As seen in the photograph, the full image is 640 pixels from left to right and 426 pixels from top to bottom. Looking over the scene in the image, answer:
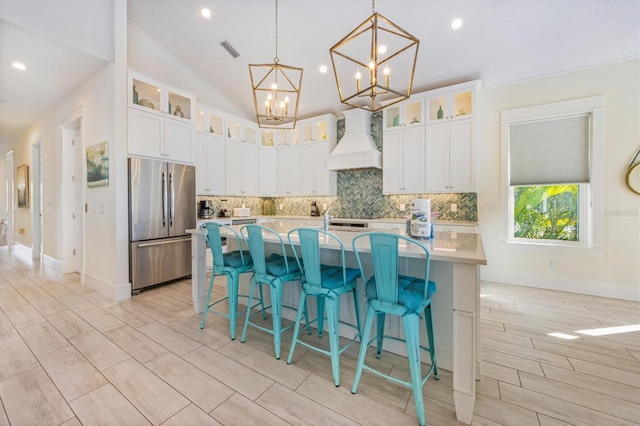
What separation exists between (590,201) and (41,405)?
5.90 m

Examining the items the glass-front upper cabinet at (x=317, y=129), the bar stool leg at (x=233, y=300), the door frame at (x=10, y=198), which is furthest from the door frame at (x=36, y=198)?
the bar stool leg at (x=233, y=300)

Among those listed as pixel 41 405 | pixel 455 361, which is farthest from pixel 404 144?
pixel 41 405

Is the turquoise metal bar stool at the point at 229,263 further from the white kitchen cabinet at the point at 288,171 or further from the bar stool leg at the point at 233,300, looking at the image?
the white kitchen cabinet at the point at 288,171

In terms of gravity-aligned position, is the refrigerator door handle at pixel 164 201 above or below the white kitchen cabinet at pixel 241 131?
below

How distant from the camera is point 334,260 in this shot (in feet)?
8.20

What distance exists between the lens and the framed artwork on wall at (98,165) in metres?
3.53

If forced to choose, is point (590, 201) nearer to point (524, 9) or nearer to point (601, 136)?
point (601, 136)

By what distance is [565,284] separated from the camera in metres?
3.71

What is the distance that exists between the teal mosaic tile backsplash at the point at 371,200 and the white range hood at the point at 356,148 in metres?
0.29

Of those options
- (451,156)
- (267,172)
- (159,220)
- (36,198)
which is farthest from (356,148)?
(36,198)

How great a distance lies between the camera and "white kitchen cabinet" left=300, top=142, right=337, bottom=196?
546cm

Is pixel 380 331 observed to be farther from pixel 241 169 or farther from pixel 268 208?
pixel 268 208

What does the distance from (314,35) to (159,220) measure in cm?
351

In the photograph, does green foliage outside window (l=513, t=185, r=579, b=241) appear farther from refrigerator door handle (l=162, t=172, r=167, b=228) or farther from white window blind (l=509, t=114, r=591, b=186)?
refrigerator door handle (l=162, t=172, r=167, b=228)
